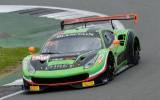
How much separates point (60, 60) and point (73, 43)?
1.08m

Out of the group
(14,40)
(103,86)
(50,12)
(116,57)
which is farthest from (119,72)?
(50,12)

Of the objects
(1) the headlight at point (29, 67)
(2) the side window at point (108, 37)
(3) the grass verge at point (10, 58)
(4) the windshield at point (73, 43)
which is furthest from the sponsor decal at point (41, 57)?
(3) the grass verge at point (10, 58)

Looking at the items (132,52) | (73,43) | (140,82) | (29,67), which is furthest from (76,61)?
(132,52)

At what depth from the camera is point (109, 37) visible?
15.2m

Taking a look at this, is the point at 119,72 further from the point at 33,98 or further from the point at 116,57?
the point at 33,98

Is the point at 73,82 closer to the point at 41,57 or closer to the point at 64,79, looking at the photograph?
the point at 64,79

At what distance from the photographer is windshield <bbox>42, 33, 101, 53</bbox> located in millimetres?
14281

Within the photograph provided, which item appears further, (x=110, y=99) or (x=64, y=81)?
(x=64, y=81)

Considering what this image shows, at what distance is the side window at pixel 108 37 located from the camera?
48.5 feet

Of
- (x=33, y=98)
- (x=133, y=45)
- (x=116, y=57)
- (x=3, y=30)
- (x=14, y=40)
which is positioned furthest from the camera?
(x=3, y=30)

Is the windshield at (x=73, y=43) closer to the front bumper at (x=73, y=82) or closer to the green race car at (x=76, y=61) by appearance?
the green race car at (x=76, y=61)

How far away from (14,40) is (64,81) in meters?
7.38

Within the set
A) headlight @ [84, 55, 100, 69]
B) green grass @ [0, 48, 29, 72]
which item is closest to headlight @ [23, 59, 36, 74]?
headlight @ [84, 55, 100, 69]

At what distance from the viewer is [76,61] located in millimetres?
13383
